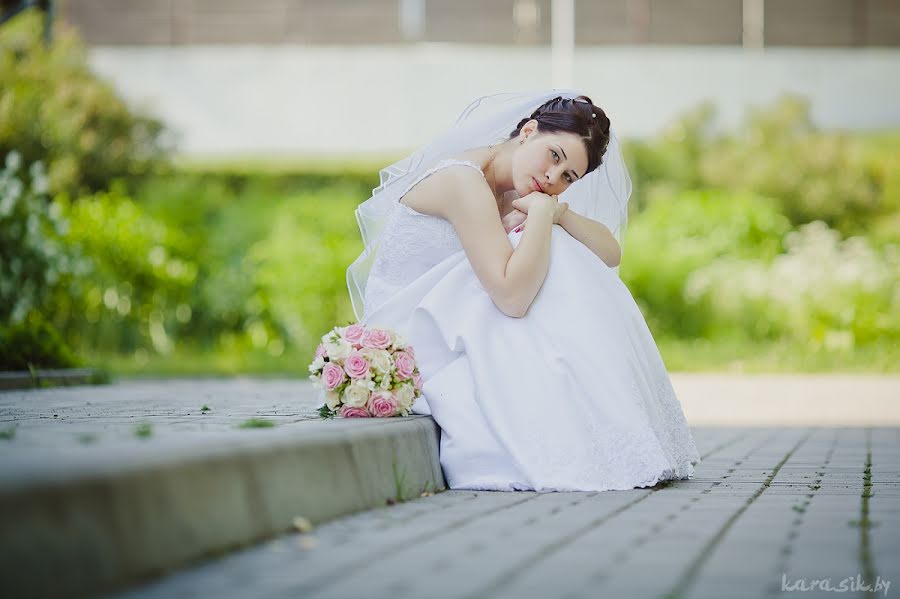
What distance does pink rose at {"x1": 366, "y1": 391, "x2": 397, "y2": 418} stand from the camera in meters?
3.94

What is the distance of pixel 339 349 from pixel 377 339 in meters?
0.13

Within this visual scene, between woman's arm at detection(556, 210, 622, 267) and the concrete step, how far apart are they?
0.93 m

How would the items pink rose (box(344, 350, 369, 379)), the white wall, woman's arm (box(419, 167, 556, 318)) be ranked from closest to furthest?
pink rose (box(344, 350, 369, 379))
woman's arm (box(419, 167, 556, 318))
the white wall

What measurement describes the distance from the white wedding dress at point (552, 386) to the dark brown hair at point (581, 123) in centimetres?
35

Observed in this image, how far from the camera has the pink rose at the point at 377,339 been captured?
13.0ft

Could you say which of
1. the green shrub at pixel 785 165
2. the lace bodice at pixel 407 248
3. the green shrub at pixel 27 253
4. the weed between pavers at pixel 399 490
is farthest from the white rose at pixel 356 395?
the green shrub at pixel 785 165

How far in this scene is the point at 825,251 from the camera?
551 inches

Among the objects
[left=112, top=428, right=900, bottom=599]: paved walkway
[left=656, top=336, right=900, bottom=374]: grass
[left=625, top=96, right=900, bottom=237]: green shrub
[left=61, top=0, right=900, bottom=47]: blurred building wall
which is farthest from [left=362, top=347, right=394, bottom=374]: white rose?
[left=61, top=0, right=900, bottom=47]: blurred building wall

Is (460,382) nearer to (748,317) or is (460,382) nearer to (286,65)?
(748,317)

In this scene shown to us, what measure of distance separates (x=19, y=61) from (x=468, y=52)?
6.75 m

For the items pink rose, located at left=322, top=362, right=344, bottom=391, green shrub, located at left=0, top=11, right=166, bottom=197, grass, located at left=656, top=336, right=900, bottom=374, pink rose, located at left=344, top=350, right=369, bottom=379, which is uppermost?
green shrub, located at left=0, top=11, right=166, bottom=197

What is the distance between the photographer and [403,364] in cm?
397

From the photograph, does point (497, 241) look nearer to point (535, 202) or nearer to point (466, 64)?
point (535, 202)

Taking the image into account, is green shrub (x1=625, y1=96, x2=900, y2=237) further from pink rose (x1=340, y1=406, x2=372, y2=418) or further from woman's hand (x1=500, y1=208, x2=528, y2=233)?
pink rose (x1=340, y1=406, x2=372, y2=418)
